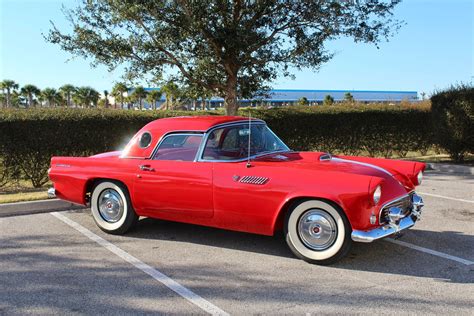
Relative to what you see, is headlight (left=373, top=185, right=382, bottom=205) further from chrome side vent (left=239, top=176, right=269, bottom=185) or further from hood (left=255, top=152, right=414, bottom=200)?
chrome side vent (left=239, top=176, right=269, bottom=185)

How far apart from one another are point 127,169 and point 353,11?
7.78 metres

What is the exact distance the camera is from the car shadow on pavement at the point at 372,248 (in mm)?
4223

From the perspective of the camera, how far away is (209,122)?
5188 mm

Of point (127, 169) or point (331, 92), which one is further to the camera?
point (331, 92)

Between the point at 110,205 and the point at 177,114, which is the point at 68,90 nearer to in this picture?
the point at 177,114

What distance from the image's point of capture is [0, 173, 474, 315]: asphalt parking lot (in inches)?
136

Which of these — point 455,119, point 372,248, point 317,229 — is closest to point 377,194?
point 317,229

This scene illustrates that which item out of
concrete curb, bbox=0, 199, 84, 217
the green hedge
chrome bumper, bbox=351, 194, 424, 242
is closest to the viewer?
chrome bumper, bbox=351, 194, 424, 242

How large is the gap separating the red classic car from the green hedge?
3037mm

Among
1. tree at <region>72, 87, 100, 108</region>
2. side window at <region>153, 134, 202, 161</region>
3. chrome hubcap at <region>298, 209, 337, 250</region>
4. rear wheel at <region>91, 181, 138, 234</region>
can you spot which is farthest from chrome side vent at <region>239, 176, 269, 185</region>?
tree at <region>72, 87, 100, 108</region>

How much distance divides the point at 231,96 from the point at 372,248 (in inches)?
273

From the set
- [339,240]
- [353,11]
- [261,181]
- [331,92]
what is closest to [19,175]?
[261,181]

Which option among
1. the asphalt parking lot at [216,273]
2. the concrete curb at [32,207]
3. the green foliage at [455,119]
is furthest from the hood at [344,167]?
the green foliage at [455,119]

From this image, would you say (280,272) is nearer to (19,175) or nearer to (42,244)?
(42,244)
